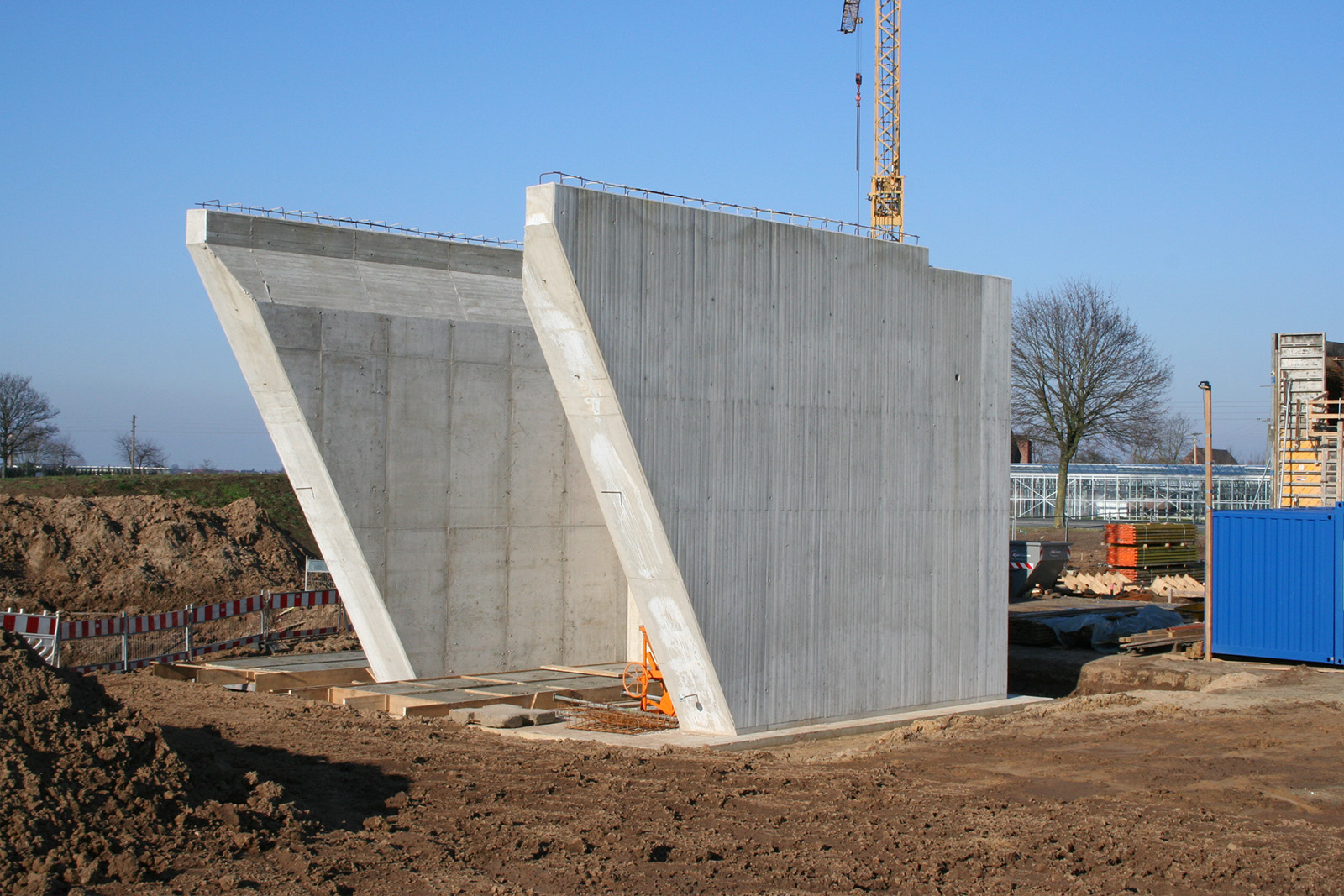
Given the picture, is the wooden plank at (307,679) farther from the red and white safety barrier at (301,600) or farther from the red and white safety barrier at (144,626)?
the red and white safety barrier at (301,600)

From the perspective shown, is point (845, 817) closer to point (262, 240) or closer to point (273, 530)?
point (262, 240)

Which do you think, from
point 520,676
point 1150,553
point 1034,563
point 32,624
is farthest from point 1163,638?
point 32,624

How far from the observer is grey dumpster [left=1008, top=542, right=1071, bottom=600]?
30.5 meters

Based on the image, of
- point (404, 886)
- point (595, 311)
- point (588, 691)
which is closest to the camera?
point (404, 886)

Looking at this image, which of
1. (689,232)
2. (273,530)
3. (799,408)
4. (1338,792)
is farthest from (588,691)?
(273,530)

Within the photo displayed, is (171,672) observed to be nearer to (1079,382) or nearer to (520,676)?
(520,676)

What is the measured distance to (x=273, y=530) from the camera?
3052 centimetres

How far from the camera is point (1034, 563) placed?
100 feet

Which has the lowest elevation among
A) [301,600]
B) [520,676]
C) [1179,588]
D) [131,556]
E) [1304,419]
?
[520,676]

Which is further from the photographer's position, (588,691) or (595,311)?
(588,691)

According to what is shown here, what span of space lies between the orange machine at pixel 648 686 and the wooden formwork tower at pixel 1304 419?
17.4 meters

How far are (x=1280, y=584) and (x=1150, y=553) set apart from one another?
1418 cm

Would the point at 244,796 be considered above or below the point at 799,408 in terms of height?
below

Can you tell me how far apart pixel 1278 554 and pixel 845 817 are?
12784 millimetres
